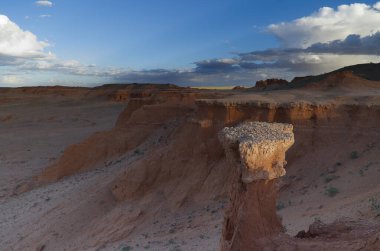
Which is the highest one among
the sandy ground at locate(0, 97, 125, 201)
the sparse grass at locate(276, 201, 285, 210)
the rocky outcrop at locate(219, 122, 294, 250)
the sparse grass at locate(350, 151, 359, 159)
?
the rocky outcrop at locate(219, 122, 294, 250)

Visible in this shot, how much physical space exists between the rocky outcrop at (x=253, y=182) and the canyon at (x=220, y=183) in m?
0.01

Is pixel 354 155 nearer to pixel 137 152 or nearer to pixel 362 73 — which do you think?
pixel 137 152

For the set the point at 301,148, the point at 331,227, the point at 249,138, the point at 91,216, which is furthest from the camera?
the point at 91,216

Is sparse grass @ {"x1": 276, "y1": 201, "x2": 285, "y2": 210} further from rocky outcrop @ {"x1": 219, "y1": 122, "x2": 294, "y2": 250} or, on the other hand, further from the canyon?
rocky outcrop @ {"x1": 219, "y1": 122, "x2": 294, "y2": 250}

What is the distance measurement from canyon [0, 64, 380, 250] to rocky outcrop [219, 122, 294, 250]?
0.05 feet

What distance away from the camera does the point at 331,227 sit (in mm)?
6777

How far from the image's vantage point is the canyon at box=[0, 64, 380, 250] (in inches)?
249

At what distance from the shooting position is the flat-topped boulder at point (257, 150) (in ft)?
19.6

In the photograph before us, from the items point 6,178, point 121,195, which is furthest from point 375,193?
point 6,178

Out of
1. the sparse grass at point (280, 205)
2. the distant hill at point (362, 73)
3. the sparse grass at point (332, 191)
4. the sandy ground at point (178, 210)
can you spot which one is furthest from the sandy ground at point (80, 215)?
the distant hill at point (362, 73)

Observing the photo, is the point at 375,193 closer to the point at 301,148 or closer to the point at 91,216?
the point at 301,148

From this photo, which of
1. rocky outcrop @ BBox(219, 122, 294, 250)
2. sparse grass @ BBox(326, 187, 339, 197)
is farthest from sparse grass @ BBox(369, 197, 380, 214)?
rocky outcrop @ BBox(219, 122, 294, 250)

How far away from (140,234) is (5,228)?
17.4 feet

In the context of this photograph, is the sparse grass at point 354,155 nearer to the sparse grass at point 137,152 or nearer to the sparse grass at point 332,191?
the sparse grass at point 332,191
